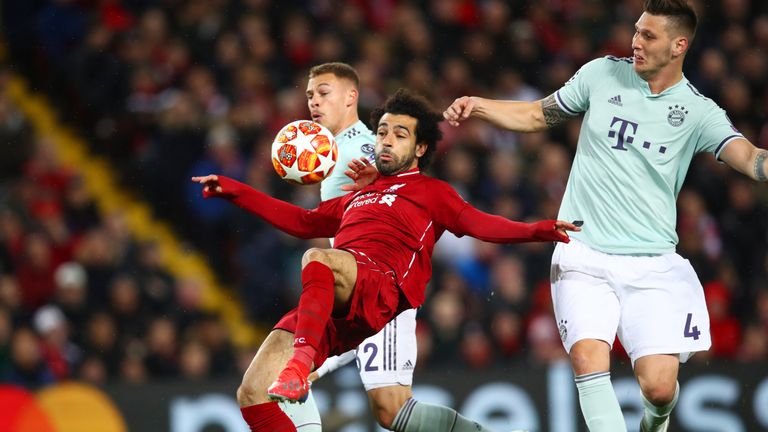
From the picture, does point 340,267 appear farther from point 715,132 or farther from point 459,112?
point 715,132

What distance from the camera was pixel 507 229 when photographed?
5848 millimetres

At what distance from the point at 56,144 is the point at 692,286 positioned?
28.6 feet

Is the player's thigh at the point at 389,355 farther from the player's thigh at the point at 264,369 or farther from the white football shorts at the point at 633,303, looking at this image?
the white football shorts at the point at 633,303

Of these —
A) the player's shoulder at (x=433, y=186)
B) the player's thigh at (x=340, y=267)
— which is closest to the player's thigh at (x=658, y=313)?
the player's shoulder at (x=433, y=186)

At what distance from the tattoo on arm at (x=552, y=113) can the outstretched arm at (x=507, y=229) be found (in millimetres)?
608

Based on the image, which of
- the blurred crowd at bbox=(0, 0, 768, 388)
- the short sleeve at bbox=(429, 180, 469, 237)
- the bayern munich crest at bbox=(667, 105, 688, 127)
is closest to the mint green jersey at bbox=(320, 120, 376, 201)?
the short sleeve at bbox=(429, 180, 469, 237)

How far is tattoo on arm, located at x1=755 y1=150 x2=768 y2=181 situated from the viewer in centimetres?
564

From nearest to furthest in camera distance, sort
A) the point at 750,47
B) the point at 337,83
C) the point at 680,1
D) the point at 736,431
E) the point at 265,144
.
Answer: the point at 680,1 < the point at 337,83 < the point at 736,431 < the point at 265,144 < the point at 750,47

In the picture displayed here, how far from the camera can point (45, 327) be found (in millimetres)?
9750

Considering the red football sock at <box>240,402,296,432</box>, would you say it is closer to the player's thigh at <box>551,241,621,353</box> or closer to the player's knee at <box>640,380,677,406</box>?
the player's thigh at <box>551,241,621,353</box>

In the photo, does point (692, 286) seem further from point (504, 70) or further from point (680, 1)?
point (504, 70)

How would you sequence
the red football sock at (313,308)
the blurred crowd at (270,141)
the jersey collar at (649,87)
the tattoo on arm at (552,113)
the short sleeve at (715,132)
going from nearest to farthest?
the red football sock at (313,308)
the short sleeve at (715,132)
the jersey collar at (649,87)
the tattoo on arm at (552,113)
the blurred crowd at (270,141)

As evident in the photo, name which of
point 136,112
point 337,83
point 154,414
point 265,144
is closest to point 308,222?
point 337,83

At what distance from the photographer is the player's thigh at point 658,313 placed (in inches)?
230
